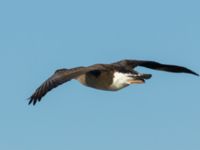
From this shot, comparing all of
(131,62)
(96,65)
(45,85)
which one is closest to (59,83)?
(45,85)

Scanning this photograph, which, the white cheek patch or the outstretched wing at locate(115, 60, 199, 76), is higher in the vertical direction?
the outstretched wing at locate(115, 60, 199, 76)

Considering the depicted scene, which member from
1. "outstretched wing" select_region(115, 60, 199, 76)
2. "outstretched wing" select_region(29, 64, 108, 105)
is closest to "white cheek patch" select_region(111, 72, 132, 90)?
"outstretched wing" select_region(29, 64, 108, 105)

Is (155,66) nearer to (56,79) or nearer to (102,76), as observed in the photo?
(102,76)

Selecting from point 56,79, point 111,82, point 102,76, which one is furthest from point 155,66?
point 56,79

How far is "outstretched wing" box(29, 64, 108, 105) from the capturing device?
24.0m

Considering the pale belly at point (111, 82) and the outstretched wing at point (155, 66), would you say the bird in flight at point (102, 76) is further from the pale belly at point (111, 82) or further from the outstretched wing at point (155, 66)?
the outstretched wing at point (155, 66)

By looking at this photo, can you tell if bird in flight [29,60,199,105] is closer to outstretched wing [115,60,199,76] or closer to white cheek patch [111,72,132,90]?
white cheek patch [111,72,132,90]

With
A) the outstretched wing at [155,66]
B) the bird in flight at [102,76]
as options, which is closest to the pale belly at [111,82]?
the bird in flight at [102,76]

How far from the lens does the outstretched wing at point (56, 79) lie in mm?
23969

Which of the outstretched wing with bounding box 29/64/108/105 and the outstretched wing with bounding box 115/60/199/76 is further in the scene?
the outstretched wing with bounding box 115/60/199/76

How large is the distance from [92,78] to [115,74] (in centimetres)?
62

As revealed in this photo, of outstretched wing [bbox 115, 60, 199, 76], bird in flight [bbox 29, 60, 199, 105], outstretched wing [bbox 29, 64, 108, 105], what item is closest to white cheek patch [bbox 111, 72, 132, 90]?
bird in flight [bbox 29, 60, 199, 105]

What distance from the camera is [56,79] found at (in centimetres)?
2430

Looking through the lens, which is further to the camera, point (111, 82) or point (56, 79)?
point (111, 82)
